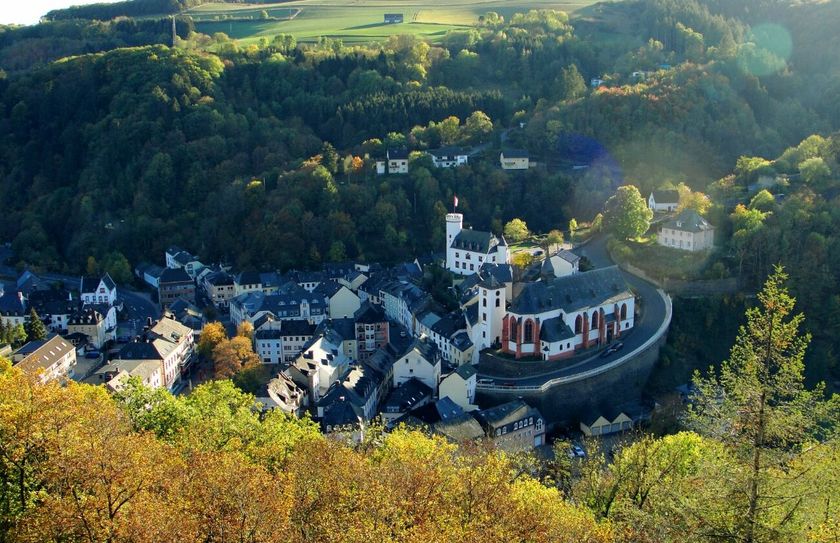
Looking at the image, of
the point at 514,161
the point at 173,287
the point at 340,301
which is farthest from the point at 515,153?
the point at 173,287

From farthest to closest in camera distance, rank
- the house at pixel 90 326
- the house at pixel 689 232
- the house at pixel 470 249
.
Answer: the house at pixel 470 249 < the house at pixel 90 326 < the house at pixel 689 232

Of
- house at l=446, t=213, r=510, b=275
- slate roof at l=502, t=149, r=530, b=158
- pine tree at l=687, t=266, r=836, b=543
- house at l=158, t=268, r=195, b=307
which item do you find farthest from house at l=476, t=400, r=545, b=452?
slate roof at l=502, t=149, r=530, b=158

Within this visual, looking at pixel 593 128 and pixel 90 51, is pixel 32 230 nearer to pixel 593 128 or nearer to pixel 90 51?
pixel 90 51

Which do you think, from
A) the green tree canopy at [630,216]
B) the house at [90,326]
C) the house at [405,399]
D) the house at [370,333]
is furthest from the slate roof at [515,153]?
the house at [90,326]

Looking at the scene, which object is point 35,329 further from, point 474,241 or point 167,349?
point 474,241

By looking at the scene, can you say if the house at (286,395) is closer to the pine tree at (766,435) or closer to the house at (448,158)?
the pine tree at (766,435)

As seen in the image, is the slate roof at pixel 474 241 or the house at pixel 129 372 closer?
the house at pixel 129 372

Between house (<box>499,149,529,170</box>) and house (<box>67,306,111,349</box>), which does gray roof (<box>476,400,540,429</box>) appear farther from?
house (<box>499,149,529,170</box>)
